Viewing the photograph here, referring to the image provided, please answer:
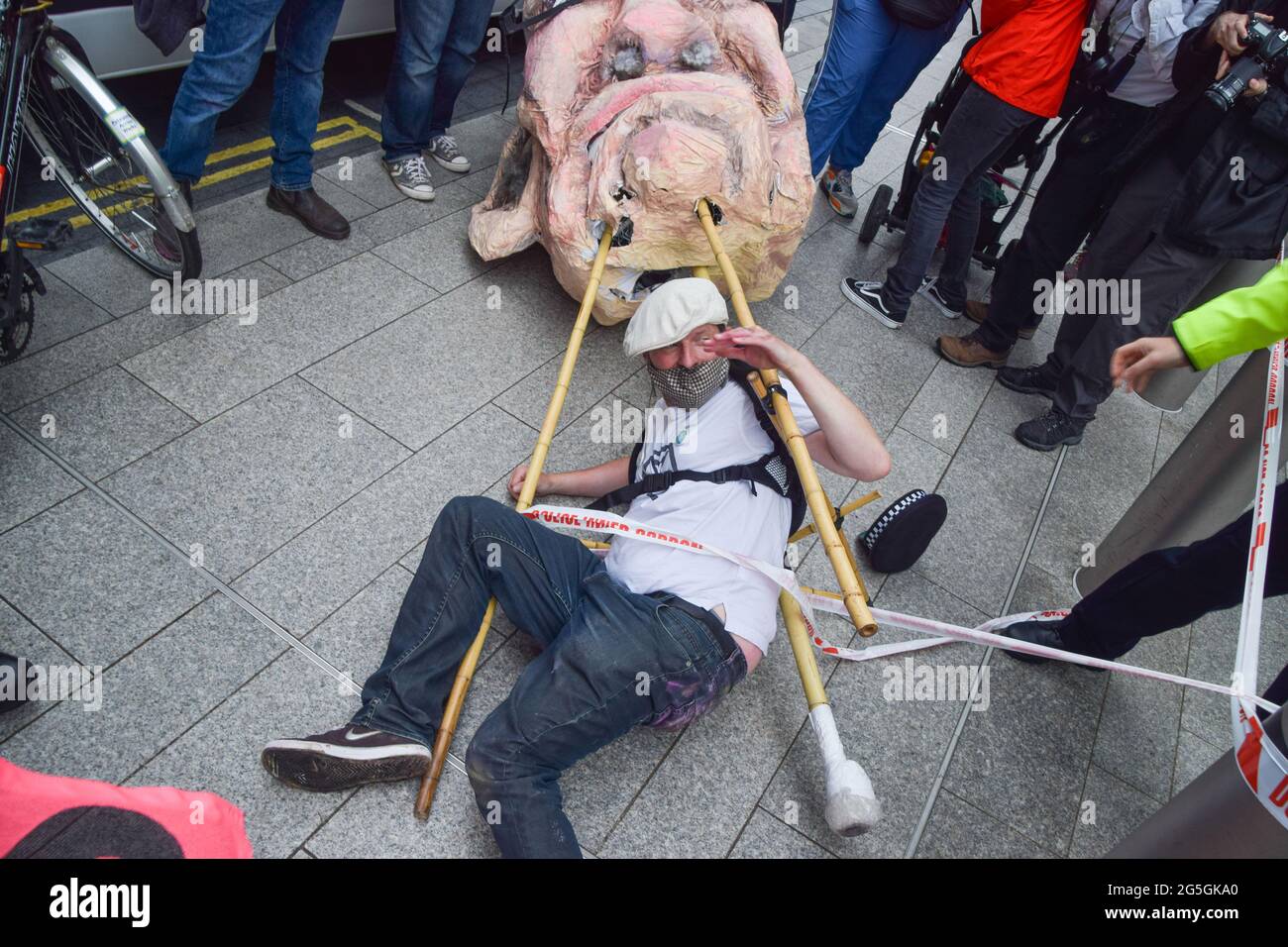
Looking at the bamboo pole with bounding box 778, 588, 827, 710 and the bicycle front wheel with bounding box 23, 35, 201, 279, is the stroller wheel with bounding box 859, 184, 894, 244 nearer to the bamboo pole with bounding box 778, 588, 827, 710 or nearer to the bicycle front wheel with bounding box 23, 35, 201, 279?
the bamboo pole with bounding box 778, 588, 827, 710

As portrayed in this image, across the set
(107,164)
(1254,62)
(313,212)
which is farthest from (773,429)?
(107,164)

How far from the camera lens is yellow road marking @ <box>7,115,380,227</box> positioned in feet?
12.8

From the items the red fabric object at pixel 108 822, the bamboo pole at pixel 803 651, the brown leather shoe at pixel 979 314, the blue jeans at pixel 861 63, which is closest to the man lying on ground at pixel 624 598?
the bamboo pole at pixel 803 651

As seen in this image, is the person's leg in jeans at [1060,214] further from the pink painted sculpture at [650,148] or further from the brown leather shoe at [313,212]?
the brown leather shoe at [313,212]

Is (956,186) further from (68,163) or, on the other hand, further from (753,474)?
(68,163)

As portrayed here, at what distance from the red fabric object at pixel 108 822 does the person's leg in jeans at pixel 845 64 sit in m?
4.37

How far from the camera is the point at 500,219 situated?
435 centimetres

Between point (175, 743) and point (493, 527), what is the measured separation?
1.03m

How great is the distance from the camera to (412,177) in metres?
4.88

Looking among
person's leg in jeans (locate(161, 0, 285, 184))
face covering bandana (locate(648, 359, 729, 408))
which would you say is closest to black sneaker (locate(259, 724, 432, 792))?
face covering bandana (locate(648, 359, 729, 408))

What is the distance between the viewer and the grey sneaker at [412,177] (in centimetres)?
486

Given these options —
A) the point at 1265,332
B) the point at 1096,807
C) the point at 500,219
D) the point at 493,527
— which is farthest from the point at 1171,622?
the point at 500,219

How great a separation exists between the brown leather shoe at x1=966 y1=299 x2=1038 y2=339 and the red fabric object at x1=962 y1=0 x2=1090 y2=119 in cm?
123

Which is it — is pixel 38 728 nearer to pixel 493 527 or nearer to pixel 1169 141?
pixel 493 527
